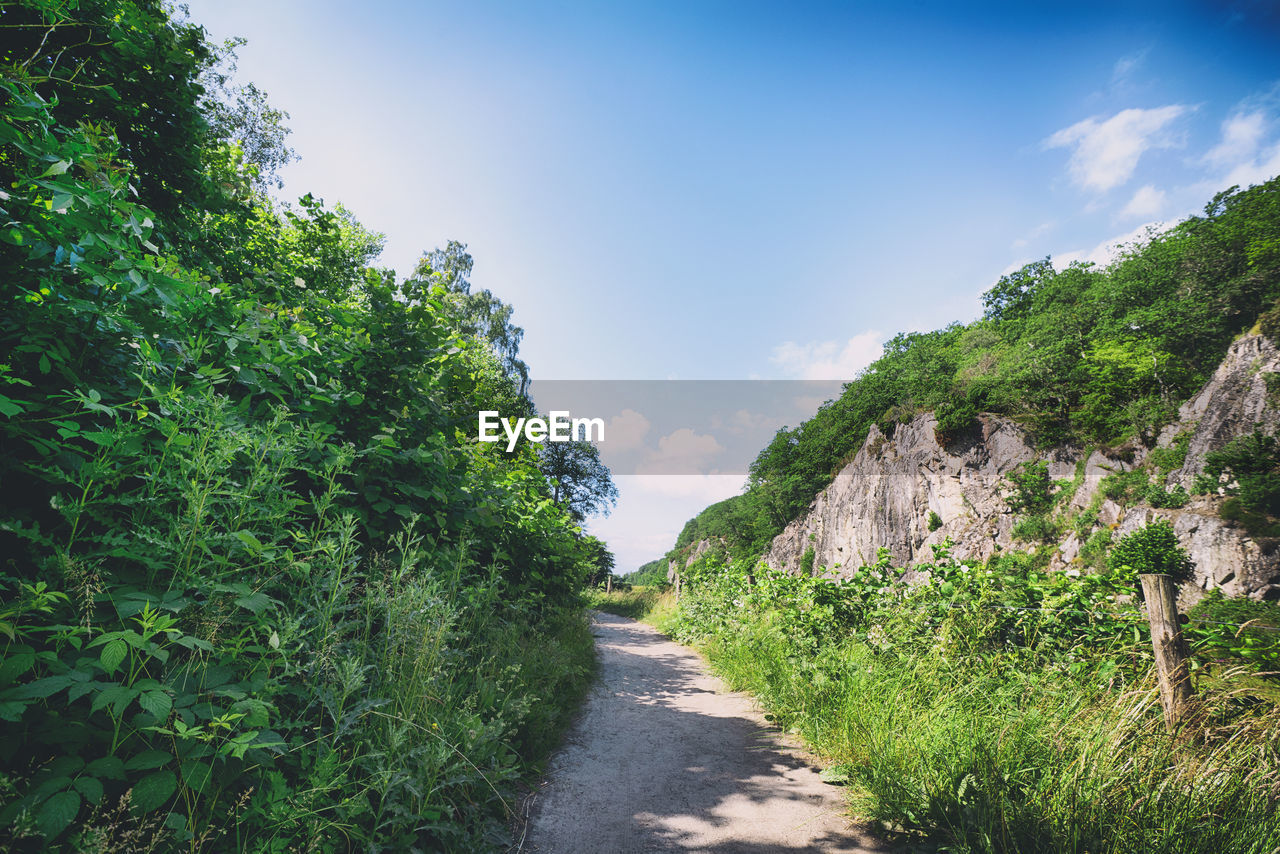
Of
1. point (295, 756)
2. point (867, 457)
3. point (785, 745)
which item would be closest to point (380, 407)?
point (295, 756)

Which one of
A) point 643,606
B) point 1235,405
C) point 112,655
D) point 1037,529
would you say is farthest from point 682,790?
point 1037,529

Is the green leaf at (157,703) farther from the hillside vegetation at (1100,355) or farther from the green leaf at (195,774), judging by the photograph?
the hillside vegetation at (1100,355)

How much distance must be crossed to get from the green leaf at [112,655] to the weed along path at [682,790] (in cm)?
255

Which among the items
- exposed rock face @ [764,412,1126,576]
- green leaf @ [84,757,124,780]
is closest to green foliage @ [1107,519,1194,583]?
exposed rock face @ [764,412,1126,576]

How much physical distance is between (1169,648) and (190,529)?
6.02 metres

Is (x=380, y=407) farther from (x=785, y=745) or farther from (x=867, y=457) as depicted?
(x=867, y=457)

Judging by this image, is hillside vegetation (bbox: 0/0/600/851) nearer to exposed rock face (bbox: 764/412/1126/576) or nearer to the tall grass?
the tall grass

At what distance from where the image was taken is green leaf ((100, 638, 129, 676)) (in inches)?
53.7

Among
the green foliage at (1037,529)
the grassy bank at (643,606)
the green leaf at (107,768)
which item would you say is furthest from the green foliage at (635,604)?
the green leaf at (107,768)

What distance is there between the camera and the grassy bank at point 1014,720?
2.60 meters

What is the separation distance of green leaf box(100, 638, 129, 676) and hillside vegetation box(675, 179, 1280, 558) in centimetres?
2637

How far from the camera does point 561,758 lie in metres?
4.20

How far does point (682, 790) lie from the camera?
3.69 m

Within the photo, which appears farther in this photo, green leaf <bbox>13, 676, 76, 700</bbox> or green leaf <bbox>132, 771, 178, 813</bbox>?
green leaf <bbox>132, 771, 178, 813</bbox>
